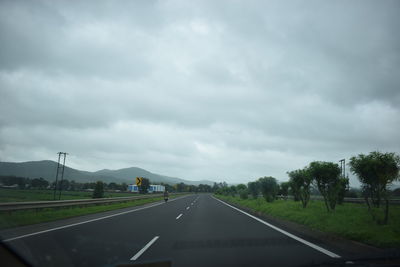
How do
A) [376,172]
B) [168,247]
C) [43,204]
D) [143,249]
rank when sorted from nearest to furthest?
[143,249] → [168,247] → [376,172] → [43,204]

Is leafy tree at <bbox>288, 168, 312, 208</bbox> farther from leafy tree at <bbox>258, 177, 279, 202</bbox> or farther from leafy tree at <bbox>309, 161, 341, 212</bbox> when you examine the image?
leafy tree at <bbox>258, 177, 279, 202</bbox>

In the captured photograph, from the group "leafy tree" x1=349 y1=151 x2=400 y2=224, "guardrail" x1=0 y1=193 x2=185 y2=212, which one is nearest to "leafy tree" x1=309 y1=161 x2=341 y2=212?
"leafy tree" x1=349 y1=151 x2=400 y2=224

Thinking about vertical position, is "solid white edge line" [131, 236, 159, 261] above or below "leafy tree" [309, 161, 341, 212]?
below

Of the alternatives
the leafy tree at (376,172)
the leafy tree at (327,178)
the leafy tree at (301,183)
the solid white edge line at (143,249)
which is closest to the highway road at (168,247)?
the solid white edge line at (143,249)

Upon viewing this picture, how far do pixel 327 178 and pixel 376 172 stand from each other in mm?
6686

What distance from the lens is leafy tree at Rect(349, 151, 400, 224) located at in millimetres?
11547

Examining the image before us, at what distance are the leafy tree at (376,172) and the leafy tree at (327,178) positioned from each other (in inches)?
204

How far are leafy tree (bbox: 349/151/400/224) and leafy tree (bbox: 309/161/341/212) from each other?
518 cm

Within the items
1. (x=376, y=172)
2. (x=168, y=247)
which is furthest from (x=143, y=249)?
(x=376, y=172)

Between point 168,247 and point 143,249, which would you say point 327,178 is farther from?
point 143,249

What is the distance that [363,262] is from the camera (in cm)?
523

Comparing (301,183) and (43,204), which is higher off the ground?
(301,183)

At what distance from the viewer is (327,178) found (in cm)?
1839

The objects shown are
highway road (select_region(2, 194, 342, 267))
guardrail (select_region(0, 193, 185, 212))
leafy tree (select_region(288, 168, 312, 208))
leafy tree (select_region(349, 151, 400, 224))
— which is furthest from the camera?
leafy tree (select_region(288, 168, 312, 208))
